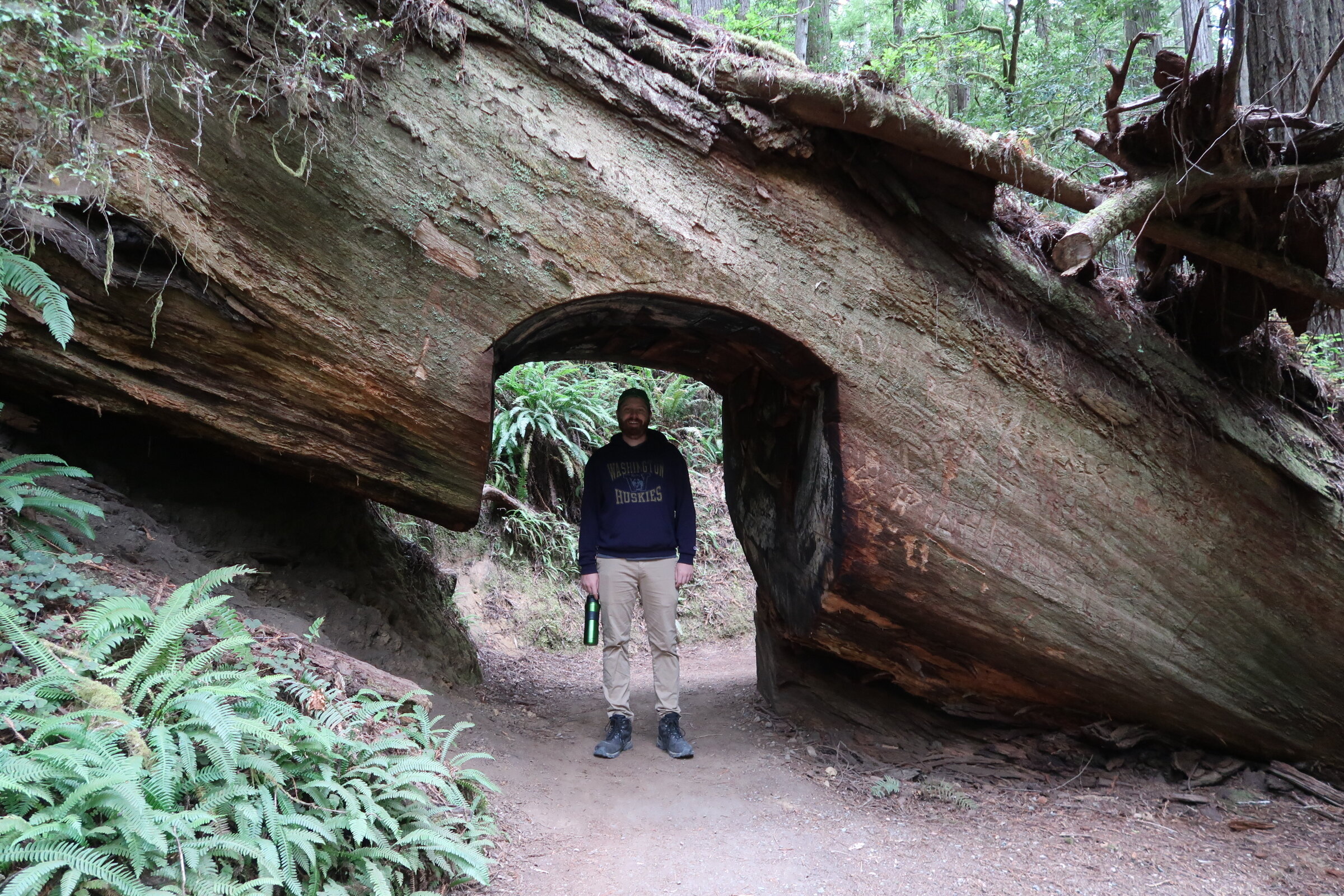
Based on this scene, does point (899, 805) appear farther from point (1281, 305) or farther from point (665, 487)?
point (1281, 305)

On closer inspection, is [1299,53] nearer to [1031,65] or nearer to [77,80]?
[1031,65]

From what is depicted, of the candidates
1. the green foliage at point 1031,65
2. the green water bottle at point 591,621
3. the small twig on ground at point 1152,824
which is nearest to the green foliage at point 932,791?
the small twig on ground at point 1152,824

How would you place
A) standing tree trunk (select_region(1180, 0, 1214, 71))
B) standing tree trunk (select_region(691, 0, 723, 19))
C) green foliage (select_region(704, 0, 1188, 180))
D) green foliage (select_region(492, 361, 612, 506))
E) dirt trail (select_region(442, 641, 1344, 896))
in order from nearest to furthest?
1. dirt trail (select_region(442, 641, 1344, 896))
2. green foliage (select_region(704, 0, 1188, 180))
3. green foliage (select_region(492, 361, 612, 506))
4. standing tree trunk (select_region(1180, 0, 1214, 71))
5. standing tree trunk (select_region(691, 0, 723, 19))

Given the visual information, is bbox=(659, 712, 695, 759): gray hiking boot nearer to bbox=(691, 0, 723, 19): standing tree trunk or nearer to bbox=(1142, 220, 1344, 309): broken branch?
bbox=(1142, 220, 1344, 309): broken branch

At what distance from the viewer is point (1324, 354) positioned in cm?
576

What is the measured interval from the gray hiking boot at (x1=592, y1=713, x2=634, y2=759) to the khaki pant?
50 millimetres

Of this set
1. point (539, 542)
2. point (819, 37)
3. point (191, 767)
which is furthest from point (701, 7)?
point (191, 767)

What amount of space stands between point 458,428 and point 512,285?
848 mm

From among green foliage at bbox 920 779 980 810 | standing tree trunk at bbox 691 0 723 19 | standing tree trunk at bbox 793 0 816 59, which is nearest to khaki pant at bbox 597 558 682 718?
green foliage at bbox 920 779 980 810

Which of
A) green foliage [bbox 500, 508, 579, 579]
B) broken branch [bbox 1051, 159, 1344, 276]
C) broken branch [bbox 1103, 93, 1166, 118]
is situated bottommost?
green foliage [bbox 500, 508, 579, 579]

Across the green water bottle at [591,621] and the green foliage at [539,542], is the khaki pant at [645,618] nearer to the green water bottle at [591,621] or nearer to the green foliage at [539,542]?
the green water bottle at [591,621]

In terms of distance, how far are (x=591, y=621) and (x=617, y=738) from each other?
82 cm

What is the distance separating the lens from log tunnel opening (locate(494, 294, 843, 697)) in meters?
4.85

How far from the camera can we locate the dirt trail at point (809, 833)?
12.8 feet
